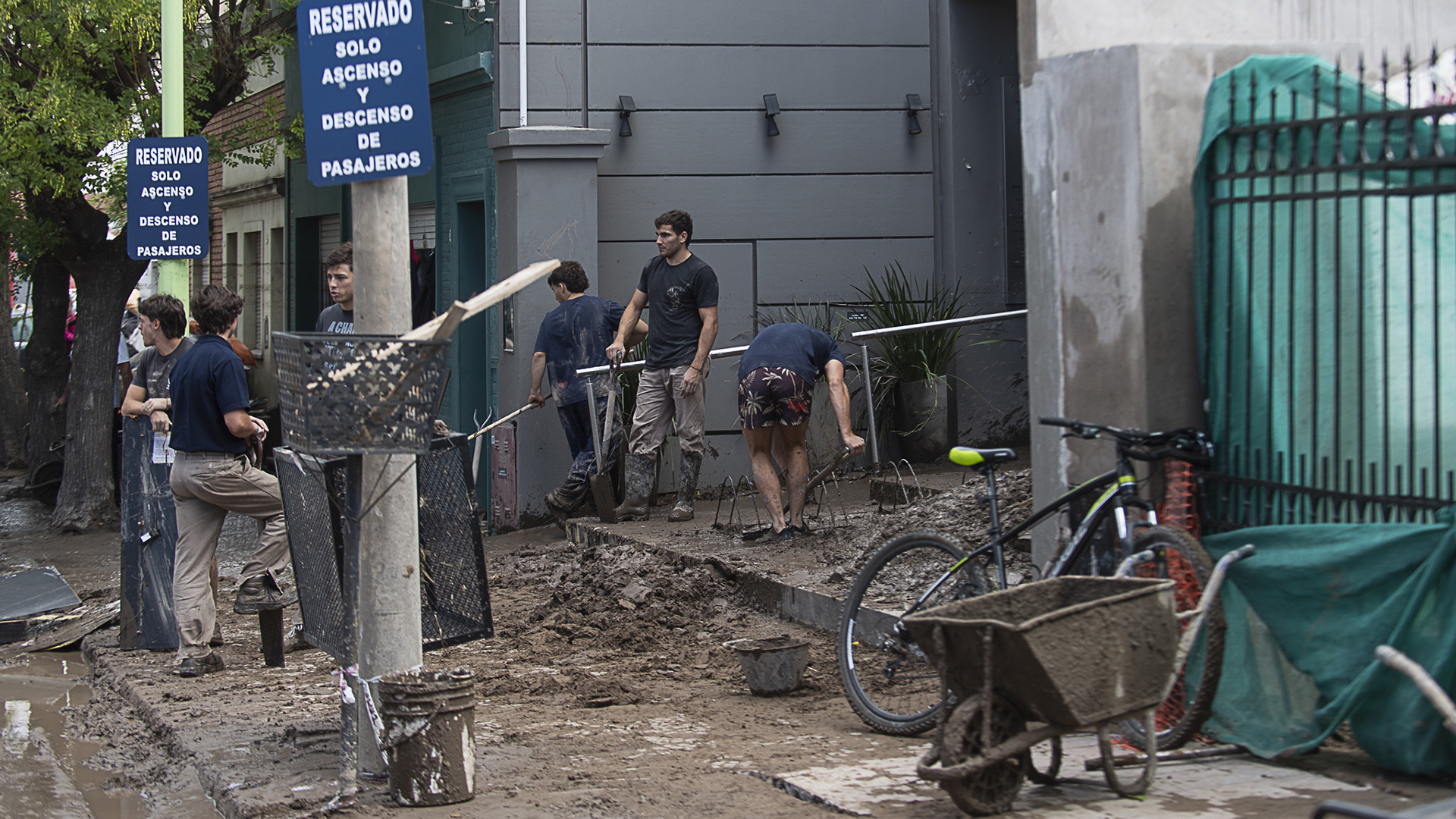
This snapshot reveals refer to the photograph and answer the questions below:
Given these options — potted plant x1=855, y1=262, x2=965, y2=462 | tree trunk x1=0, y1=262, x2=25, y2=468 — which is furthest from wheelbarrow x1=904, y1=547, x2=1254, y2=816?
tree trunk x1=0, y1=262, x2=25, y2=468

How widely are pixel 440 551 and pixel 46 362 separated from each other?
1164cm

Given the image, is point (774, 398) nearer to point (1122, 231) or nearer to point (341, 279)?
point (341, 279)

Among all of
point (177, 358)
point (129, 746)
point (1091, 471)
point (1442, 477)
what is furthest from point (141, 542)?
point (1442, 477)

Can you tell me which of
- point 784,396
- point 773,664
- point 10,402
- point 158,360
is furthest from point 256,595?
point 10,402

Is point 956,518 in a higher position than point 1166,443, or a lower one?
lower

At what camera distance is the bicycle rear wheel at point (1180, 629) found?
4.57 meters

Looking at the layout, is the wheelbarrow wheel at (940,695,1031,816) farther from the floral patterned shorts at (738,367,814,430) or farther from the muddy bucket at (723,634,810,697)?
the floral patterned shorts at (738,367,814,430)

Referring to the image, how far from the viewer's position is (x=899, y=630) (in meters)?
5.25

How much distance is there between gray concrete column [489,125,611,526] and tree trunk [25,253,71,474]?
6279mm

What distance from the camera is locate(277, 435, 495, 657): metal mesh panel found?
539cm

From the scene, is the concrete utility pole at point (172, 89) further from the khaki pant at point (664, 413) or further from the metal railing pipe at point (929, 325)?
the metal railing pipe at point (929, 325)

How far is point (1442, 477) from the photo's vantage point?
4.51m

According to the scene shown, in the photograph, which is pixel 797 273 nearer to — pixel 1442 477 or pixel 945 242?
pixel 945 242

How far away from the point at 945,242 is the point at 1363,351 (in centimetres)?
765
